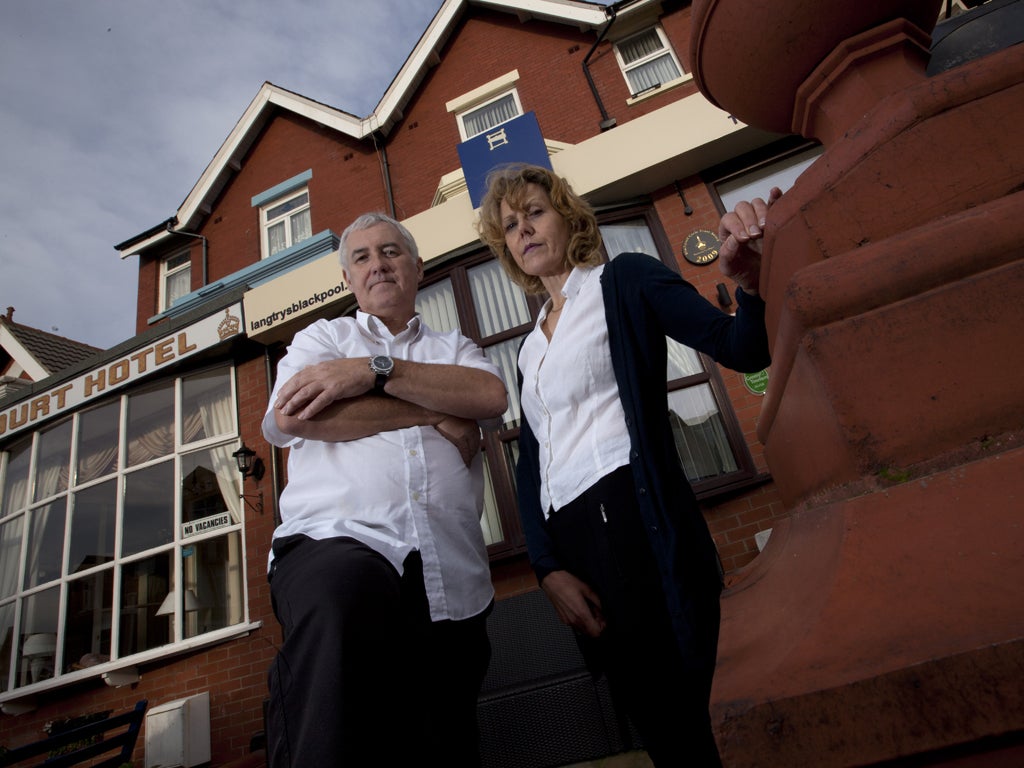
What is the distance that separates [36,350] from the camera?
10.4 meters

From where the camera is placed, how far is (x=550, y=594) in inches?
58.6

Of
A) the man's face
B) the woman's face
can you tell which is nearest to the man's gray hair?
the man's face

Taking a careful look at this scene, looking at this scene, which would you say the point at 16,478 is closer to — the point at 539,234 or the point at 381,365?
the point at 381,365

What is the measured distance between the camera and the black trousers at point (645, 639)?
46.6 inches

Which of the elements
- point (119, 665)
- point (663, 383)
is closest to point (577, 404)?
point (663, 383)

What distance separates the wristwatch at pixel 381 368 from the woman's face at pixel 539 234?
0.59 meters

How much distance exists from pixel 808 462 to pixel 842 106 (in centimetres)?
72

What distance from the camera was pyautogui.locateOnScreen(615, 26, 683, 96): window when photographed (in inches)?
282

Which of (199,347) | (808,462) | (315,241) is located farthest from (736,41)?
(315,241)

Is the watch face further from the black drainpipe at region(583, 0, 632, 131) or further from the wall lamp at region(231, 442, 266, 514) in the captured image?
the black drainpipe at region(583, 0, 632, 131)

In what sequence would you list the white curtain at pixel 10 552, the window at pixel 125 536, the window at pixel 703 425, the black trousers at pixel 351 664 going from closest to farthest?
1. the black trousers at pixel 351 664
2. the window at pixel 703 425
3. the window at pixel 125 536
4. the white curtain at pixel 10 552

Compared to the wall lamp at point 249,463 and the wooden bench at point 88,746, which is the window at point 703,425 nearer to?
the wall lamp at point 249,463

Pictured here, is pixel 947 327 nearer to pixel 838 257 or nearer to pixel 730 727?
pixel 838 257

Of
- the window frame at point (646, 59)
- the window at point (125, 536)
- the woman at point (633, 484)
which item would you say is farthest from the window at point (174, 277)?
the woman at point (633, 484)
